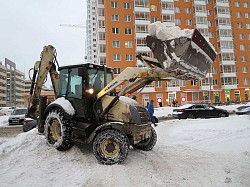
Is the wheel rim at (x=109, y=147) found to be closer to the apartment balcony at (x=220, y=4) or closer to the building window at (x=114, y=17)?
the building window at (x=114, y=17)

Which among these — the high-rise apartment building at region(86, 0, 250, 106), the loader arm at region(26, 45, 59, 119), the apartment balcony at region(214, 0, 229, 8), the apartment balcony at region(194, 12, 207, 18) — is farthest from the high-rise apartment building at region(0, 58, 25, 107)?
the loader arm at region(26, 45, 59, 119)

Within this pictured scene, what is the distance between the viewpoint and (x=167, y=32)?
3797mm

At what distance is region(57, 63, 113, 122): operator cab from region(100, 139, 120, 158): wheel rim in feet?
2.85

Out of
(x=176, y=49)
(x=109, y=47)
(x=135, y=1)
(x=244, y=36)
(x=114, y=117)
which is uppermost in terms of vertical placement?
(x=135, y=1)

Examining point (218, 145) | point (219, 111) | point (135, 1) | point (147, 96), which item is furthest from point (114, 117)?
point (135, 1)

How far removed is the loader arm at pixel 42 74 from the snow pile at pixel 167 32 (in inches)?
151

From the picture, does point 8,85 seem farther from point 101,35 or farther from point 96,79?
point 96,79

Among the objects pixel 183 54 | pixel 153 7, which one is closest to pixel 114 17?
pixel 153 7

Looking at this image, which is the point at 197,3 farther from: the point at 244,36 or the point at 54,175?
the point at 54,175

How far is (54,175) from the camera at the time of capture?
361 cm

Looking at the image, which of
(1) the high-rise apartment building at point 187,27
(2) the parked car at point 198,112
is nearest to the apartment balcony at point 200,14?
(1) the high-rise apartment building at point 187,27

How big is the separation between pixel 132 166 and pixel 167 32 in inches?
125

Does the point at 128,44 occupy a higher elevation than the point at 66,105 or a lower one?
higher

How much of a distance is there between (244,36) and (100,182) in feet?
171
